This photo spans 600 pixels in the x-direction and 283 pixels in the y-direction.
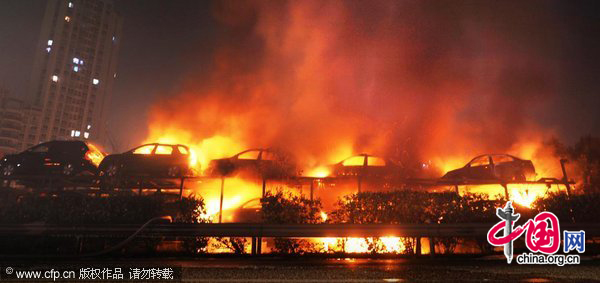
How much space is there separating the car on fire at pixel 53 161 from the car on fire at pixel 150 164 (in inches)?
33.2

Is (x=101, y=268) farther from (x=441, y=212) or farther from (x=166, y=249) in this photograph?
(x=441, y=212)

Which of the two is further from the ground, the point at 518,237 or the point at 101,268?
the point at 518,237

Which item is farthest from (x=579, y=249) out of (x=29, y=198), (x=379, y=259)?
(x=29, y=198)

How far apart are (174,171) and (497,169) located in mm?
12392

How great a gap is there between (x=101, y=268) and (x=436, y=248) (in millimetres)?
7136

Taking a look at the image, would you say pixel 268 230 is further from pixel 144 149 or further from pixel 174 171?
pixel 144 149

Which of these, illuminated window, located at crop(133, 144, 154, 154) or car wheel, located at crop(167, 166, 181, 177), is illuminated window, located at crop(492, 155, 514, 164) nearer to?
car wheel, located at crop(167, 166, 181, 177)

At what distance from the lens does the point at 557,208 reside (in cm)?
816

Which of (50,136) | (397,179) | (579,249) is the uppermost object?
(50,136)

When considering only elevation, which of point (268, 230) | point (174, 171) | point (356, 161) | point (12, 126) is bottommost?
point (268, 230)

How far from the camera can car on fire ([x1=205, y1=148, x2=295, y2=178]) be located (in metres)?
12.0

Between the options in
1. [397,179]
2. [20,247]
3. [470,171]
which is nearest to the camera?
[20,247]

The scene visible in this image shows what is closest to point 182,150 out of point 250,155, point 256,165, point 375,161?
point 250,155

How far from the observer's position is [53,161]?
12.7 metres
